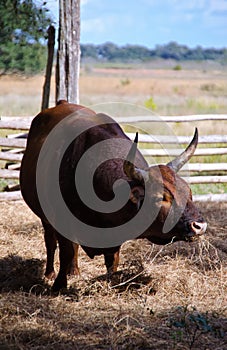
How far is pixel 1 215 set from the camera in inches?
330

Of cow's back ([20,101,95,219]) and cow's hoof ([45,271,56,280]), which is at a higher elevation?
cow's back ([20,101,95,219])

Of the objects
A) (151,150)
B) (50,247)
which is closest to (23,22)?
→ (151,150)

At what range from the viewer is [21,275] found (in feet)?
19.6

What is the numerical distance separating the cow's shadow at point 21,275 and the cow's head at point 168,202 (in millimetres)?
1318

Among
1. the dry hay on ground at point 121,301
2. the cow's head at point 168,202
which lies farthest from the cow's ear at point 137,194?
the dry hay on ground at point 121,301

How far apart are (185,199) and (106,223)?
0.73 metres

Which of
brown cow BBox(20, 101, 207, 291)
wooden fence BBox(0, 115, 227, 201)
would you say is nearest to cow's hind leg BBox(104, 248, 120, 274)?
brown cow BBox(20, 101, 207, 291)

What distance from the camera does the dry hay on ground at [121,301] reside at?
4.14 metres

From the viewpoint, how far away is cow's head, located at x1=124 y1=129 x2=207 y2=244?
15.8ft

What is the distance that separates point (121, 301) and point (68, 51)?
4.68 meters

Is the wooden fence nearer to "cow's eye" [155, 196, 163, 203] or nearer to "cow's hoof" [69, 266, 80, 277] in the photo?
"cow's hoof" [69, 266, 80, 277]

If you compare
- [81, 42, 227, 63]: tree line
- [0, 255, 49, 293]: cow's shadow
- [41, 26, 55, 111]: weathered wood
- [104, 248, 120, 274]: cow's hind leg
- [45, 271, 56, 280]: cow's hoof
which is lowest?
[45, 271, 56, 280]: cow's hoof

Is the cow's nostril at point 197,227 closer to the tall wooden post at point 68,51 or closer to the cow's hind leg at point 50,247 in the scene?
the cow's hind leg at point 50,247

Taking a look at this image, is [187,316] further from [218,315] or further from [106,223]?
[106,223]
